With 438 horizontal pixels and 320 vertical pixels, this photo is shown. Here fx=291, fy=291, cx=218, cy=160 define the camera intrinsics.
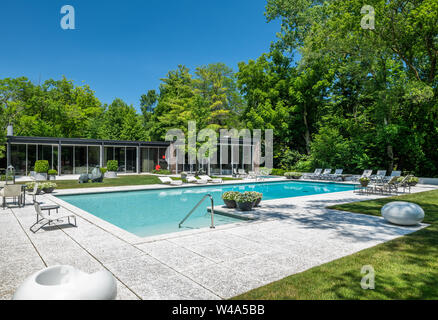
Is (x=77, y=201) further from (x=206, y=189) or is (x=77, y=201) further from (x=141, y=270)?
(x=141, y=270)

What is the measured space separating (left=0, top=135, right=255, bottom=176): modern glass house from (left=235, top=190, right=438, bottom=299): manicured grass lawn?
20440mm

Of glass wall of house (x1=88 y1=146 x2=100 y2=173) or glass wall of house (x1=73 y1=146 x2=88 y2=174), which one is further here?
glass wall of house (x1=88 y1=146 x2=100 y2=173)

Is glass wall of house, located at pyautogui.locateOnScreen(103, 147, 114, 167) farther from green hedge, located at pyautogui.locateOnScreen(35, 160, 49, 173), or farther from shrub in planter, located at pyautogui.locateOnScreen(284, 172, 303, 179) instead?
shrub in planter, located at pyautogui.locateOnScreen(284, 172, 303, 179)

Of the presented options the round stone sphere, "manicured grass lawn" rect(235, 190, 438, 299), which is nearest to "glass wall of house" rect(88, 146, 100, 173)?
the round stone sphere

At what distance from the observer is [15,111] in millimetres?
32406

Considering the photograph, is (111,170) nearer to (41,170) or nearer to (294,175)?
(41,170)

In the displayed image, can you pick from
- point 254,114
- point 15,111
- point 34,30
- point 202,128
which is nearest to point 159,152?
point 202,128

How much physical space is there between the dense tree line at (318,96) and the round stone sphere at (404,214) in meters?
12.4

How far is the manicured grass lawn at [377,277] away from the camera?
11.9 feet

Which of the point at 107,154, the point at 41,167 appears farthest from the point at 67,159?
the point at 41,167

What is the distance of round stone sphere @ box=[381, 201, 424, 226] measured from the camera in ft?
23.9

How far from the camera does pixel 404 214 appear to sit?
24.1ft

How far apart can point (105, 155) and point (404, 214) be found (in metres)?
23.7

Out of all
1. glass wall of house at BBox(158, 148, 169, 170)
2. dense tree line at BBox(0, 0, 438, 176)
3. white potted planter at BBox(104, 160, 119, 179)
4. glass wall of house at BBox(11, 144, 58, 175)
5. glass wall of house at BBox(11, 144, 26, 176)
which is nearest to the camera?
dense tree line at BBox(0, 0, 438, 176)
